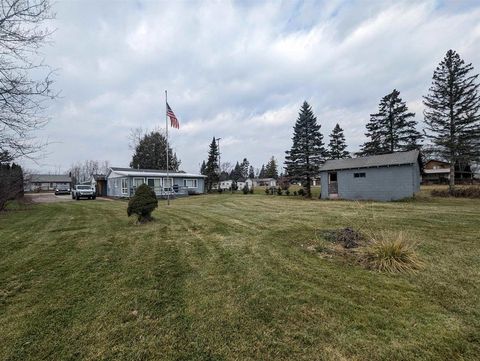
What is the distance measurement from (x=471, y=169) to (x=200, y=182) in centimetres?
3330

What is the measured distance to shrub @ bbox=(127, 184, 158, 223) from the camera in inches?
366

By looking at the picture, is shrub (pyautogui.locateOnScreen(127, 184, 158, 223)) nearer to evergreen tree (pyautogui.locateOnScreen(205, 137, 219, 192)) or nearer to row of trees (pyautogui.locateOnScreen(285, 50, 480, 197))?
row of trees (pyautogui.locateOnScreen(285, 50, 480, 197))

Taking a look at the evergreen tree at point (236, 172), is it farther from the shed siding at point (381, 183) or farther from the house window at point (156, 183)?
the shed siding at point (381, 183)

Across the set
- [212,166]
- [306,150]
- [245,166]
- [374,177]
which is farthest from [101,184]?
[245,166]

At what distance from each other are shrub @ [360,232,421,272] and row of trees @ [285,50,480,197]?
20553 millimetres

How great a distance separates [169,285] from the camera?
161 inches

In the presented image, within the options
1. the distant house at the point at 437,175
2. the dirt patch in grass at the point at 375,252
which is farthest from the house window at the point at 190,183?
the distant house at the point at 437,175

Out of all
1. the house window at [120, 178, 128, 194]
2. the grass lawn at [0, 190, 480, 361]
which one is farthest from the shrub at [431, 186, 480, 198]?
the house window at [120, 178, 128, 194]

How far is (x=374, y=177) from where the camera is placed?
20.6 m

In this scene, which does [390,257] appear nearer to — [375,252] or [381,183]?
[375,252]

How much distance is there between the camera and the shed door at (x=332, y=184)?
23.3m

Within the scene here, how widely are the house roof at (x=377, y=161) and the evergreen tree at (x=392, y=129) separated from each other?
41.3ft

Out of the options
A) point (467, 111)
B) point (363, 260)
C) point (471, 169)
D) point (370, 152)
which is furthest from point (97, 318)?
point (471, 169)

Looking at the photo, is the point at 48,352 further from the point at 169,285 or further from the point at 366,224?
the point at 366,224
